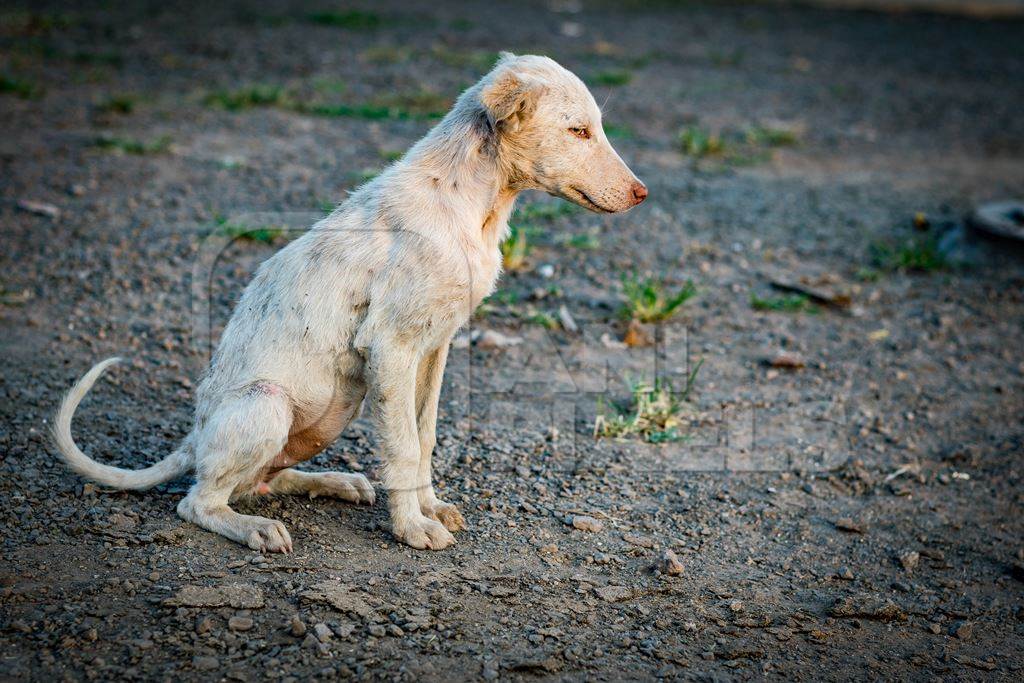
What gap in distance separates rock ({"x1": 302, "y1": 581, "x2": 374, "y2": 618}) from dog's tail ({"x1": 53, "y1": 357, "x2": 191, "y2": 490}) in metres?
0.83

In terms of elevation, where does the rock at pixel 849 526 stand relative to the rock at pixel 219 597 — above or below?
below

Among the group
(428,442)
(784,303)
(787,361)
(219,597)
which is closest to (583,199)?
(428,442)

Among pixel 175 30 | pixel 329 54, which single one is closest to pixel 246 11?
pixel 175 30

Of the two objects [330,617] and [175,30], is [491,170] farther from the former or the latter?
[175,30]

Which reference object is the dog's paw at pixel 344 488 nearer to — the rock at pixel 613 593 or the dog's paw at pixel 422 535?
the dog's paw at pixel 422 535

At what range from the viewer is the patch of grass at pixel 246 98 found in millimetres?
10350

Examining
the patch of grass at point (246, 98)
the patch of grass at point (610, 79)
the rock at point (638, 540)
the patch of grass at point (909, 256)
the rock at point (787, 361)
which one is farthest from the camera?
the patch of grass at point (610, 79)

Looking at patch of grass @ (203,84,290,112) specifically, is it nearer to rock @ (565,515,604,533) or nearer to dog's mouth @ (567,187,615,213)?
dog's mouth @ (567,187,615,213)

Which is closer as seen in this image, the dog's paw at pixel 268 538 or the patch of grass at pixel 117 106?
the dog's paw at pixel 268 538

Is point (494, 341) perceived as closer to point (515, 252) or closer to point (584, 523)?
point (515, 252)

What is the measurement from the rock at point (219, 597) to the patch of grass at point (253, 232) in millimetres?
4035

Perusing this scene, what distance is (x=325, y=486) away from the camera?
451cm

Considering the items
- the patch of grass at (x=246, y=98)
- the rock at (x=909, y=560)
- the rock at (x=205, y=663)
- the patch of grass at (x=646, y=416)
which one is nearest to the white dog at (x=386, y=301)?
the rock at (x=205, y=663)

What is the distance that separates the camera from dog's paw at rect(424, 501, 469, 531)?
14.3ft
